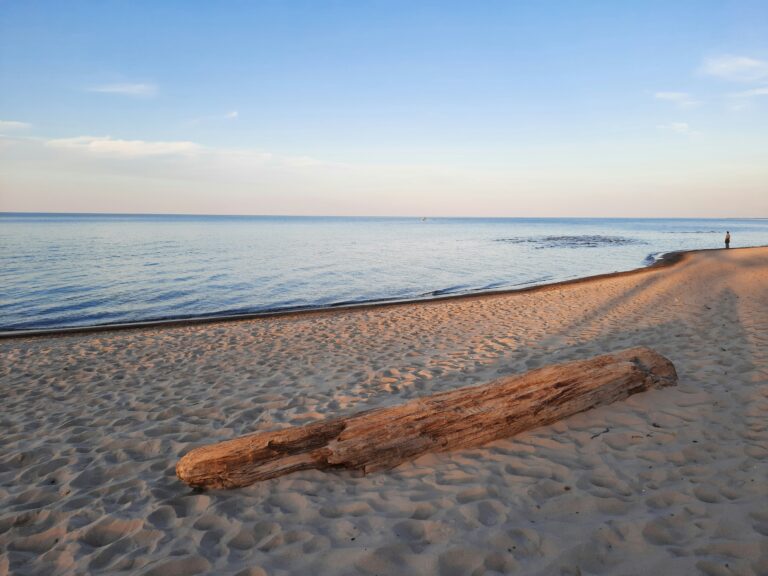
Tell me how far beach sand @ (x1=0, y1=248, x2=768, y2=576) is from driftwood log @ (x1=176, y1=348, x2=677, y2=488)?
0.42 ft

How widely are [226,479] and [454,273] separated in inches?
918

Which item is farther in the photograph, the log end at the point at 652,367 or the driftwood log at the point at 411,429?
the log end at the point at 652,367

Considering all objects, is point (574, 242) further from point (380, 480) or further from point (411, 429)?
point (380, 480)

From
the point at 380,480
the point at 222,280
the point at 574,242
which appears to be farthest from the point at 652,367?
the point at 574,242

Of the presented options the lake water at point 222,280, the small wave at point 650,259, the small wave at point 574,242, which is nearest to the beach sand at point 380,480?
the lake water at point 222,280

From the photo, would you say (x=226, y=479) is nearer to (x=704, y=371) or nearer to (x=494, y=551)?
(x=494, y=551)

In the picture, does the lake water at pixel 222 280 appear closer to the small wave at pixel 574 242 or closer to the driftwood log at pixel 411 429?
the driftwood log at pixel 411 429

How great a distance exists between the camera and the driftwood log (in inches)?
159

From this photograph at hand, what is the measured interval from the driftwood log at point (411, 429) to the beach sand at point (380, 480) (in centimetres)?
13

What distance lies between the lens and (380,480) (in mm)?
4039

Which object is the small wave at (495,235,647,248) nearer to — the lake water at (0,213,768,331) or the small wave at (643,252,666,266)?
the small wave at (643,252,666,266)

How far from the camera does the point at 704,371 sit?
6.45 metres

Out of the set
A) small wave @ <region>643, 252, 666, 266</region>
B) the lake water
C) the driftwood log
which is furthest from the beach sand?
small wave @ <region>643, 252, 666, 266</region>

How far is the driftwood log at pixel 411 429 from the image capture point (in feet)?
13.3
